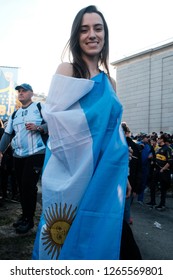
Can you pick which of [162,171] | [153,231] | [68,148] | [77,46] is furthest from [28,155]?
[162,171]

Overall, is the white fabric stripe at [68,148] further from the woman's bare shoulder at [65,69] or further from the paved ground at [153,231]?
the paved ground at [153,231]

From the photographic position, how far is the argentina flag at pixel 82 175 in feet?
4.86

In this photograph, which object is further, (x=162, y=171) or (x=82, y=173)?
(x=162, y=171)

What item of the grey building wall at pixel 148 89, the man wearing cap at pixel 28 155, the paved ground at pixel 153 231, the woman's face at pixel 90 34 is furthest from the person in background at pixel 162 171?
the grey building wall at pixel 148 89

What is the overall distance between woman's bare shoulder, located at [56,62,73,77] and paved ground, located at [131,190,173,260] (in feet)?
Answer: 8.70

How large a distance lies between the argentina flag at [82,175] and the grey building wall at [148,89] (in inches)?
957

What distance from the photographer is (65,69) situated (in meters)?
1.76

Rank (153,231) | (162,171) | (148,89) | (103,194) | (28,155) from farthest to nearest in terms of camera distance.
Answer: (148,89), (162,171), (153,231), (28,155), (103,194)

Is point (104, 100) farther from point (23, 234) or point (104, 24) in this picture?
point (23, 234)

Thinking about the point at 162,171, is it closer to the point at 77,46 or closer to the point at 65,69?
the point at 77,46

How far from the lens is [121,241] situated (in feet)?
5.47

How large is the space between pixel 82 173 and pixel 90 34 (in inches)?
36.4

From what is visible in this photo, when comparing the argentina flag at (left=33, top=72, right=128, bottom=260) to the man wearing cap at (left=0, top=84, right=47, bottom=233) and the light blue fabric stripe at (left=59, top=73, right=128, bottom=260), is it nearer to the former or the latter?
the light blue fabric stripe at (left=59, top=73, right=128, bottom=260)

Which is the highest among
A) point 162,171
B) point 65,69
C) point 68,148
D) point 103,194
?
point 65,69
